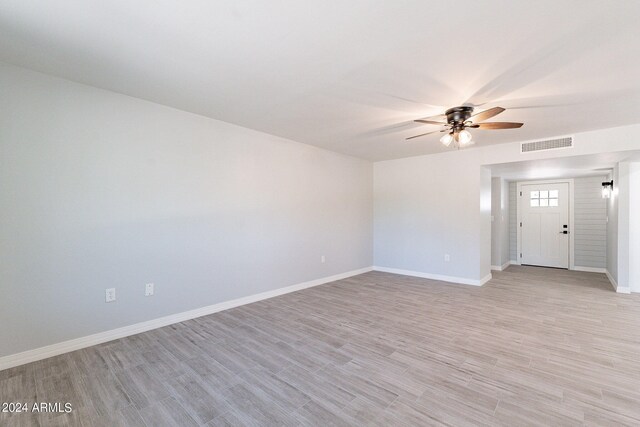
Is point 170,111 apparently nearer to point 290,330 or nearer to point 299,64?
point 299,64

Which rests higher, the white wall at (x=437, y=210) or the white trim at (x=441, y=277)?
the white wall at (x=437, y=210)

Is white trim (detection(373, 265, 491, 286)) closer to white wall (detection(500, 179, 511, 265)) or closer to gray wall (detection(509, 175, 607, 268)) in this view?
white wall (detection(500, 179, 511, 265))

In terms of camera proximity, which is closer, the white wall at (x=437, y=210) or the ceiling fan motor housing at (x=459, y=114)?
the ceiling fan motor housing at (x=459, y=114)

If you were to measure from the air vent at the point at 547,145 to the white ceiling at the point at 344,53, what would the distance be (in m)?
0.78

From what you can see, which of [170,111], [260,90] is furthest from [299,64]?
[170,111]

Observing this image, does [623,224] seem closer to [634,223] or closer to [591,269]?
[634,223]

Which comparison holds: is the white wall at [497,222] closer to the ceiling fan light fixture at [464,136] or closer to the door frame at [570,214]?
the door frame at [570,214]

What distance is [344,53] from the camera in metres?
2.12

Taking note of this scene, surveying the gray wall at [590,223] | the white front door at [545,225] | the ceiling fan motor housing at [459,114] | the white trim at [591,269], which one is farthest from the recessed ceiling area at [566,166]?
the ceiling fan motor housing at [459,114]

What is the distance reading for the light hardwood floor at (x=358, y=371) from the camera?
5.98 feet

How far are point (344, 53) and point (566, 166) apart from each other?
5123mm

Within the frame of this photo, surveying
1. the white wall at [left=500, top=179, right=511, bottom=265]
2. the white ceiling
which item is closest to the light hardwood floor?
the white ceiling

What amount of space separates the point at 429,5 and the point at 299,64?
3.40ft

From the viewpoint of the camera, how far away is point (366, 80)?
2.53 meters
